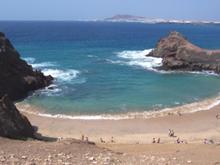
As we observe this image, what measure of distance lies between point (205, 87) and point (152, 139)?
2466 centimetres

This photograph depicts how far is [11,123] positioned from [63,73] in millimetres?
39058

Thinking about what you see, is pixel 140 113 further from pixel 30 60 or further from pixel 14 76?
pixel 30 60

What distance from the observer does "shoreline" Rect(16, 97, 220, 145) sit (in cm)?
3916

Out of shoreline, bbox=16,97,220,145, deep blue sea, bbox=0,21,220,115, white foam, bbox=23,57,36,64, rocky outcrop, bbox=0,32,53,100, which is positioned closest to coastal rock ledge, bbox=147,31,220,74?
deep blue sea, bbox=0,21,220,115

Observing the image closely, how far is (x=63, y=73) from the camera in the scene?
7031cm

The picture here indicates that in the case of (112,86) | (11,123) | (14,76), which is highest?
(11,123)

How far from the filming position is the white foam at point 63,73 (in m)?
65.9

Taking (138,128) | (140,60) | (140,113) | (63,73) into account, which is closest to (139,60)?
(140,60)

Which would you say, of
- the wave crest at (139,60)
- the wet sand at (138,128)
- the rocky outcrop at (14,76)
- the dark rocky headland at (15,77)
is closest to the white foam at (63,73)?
the dark rocky headland at (15,77)

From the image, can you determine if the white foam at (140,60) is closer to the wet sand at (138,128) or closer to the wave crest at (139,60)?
the wave crest at (139,60)

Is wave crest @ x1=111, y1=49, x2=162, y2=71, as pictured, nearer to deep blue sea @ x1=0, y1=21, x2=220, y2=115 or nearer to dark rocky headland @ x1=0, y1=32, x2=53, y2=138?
deep blue sea @ x1=0, y1=21, x2=220, y2=115

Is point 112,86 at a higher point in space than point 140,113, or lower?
higher

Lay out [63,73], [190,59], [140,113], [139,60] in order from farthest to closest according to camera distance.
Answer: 1. [139,60]
2. [190,59]
3. [63,73]
4. [140,113]

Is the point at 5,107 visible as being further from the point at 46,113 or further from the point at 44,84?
the point at 44,84
